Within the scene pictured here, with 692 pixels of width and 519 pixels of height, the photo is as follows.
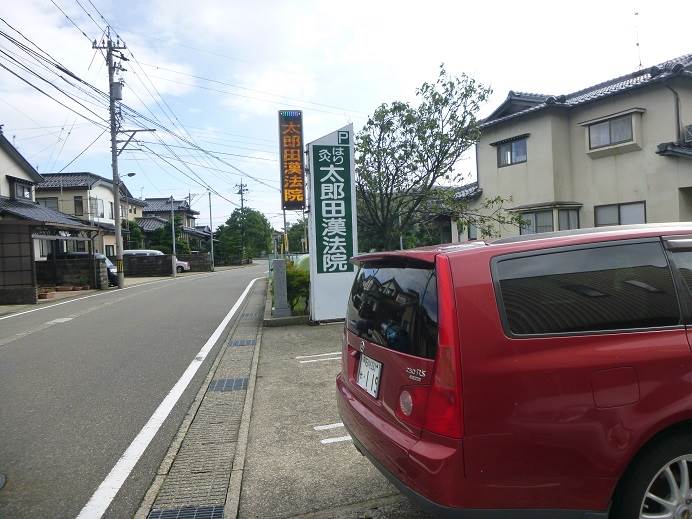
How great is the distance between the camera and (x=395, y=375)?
101 inches

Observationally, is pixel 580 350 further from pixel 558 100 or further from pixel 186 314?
pixel 558 100

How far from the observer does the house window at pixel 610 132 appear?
14.7 meters

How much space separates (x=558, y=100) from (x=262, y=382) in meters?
14.3

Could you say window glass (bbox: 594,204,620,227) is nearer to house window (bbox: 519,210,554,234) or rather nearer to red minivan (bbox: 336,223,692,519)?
house window (bbox: 519,210,554,234)

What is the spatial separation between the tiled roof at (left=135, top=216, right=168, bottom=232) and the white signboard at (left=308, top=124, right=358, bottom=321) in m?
46.1

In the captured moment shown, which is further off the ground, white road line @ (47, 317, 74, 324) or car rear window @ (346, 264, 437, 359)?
car rear window @ (346, 264, 437, 359)

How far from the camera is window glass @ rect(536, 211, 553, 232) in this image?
1670 cm

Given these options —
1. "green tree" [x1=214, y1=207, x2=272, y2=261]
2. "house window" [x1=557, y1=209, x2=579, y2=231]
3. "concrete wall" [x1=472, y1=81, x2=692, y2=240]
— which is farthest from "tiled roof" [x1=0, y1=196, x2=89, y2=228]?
"green tree" [x1=214, y1=207, x2=272, y2=261]

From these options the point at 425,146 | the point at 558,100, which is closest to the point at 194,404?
the point at 425,146

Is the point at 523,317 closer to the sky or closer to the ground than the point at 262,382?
closer to the sky

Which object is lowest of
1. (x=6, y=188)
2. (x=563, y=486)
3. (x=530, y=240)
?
(x=563, y=486)

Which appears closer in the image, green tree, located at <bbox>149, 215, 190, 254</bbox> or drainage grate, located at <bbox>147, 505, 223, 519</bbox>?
drainage grate, located at <bbox>147, 505, 223, 519</bbox>

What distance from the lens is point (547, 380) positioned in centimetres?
223

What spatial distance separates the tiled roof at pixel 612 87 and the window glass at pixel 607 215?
3260 mm
